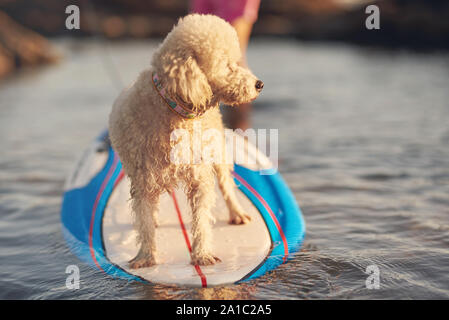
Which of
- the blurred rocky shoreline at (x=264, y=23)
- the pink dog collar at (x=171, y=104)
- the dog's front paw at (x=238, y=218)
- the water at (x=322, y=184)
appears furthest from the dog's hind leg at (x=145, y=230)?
the blurred rocky shoreline at (x=264, y=23)

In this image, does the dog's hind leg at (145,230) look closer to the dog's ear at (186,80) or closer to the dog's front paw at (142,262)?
the dog's front paw at (142,262)

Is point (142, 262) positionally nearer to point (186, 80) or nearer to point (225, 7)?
point (186, 80)

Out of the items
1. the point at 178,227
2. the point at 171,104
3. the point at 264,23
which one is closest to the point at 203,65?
the point at 171,104

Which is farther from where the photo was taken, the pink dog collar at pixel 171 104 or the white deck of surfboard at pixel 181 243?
the white deck of surfboard at pixel 181 243

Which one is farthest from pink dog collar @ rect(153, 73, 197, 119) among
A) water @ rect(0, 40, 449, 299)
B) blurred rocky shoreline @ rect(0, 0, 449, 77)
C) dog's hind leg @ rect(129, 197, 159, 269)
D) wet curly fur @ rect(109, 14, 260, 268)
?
blurred rocky shoreline @ rect(0, 0, 449, 77)

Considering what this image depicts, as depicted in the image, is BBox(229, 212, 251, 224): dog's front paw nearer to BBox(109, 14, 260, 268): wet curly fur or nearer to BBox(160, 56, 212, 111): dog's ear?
BBox(109, 14, 260, 268): wet curly fur

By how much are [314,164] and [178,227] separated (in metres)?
2.99

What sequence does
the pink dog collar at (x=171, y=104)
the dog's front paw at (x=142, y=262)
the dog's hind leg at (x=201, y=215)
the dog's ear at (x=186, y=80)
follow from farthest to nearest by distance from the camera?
the dog's front paw at (x=142, y=262)
the dog's hind leg at (x=201, y=215)
the pink dog collar at (x=171, y=104)
the dog's ear at (x=186, y=80)

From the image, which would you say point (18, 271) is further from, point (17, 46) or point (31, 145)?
point (17, 46)

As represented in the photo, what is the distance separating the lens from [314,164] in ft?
21.8

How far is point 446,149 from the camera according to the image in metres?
6.91

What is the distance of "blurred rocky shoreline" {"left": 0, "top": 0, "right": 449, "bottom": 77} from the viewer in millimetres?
21203

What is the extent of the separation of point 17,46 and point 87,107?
10627 mm

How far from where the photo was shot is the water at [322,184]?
11.3 feet
